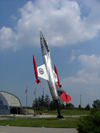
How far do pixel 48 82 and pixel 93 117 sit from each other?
15780 mm

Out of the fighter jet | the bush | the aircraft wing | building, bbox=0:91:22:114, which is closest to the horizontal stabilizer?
the fighter jet

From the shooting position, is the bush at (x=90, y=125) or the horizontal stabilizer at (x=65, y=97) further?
the horizontal stabilizer at (x=65, y=97)

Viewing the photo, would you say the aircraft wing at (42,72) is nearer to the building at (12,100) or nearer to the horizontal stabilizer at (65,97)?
the horizontal stabilizer at (65,97)

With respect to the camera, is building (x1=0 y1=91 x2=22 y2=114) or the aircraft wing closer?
the aircraft wing

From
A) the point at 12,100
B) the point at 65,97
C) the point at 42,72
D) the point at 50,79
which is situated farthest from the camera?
the point at 12,100

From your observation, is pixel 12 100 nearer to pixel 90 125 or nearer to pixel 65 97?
pixel 65 97

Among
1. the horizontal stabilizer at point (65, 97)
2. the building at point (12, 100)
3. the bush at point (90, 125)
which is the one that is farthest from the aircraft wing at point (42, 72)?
the building at point (12, 100)

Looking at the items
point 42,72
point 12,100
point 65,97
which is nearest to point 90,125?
point 65,97

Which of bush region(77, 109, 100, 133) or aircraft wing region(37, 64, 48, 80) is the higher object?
aircraft wing region(37, 64, 48, 80)

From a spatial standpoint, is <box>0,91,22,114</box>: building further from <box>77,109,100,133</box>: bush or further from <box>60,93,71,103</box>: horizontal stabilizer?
<box>77,109,100,133</box>: bush

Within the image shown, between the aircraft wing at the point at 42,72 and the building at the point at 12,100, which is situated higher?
the aircraft wing at the point at 42,72

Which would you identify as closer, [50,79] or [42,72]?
[50,79]

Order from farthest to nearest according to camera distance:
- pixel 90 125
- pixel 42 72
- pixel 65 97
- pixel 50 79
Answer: pixel 42 72 → pixel 50 79 → pixel 65 97 → pixel 90 125

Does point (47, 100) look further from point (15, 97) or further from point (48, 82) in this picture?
point (48, 82)
